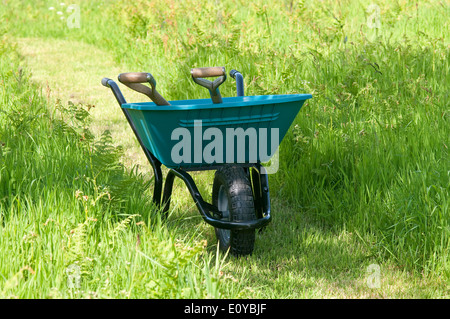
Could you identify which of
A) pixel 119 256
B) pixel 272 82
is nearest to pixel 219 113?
pixel 119 256

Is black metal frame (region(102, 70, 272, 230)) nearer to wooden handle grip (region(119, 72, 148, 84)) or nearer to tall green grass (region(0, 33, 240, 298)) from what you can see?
tall green grass (region(0, 33, 240, 298))

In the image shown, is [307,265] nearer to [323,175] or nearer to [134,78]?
[323,175]

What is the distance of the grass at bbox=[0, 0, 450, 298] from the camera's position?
2.62 meters

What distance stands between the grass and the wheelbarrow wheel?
10cm

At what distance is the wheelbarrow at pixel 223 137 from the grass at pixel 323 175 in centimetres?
27

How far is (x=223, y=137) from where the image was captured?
108 inches

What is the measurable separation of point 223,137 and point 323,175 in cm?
114

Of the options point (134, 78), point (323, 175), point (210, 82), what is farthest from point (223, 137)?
point (323, 175)

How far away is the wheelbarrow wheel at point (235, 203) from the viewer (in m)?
2.70

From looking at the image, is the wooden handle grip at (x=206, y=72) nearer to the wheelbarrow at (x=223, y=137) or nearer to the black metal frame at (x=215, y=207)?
the wheelbarrow at (x=223, y=137)

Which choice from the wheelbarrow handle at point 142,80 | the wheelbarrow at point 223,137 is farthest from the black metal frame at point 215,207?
the wheelbarrow handle at point 142,80
